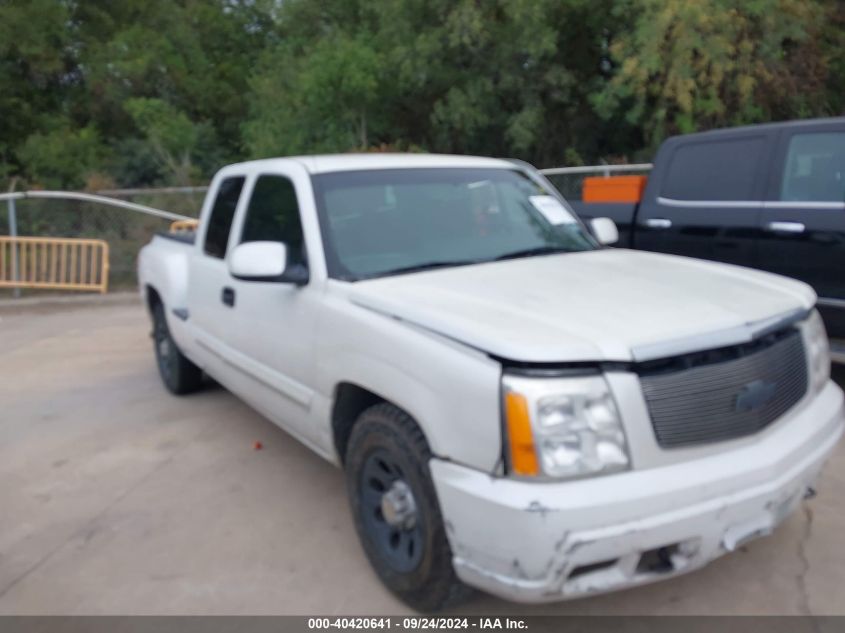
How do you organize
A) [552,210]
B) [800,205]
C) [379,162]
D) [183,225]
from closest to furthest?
[379,162]
[552,210]
[800,205]
[183,225]

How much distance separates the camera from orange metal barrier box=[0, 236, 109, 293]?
11.6 meters

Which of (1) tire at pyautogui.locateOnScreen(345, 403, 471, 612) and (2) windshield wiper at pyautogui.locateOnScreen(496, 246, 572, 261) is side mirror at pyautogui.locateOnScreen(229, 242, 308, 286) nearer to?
(1) tire at pyautogui.locateOnScreen(345, 403, 471, 612)

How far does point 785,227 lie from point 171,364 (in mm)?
4617

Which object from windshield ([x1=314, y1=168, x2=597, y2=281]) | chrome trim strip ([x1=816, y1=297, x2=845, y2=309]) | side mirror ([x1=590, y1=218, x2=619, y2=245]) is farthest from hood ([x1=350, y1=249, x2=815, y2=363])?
chrome trim strip ([x1=816, y1=297, x2=845, y2=309])

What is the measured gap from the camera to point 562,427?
2545 millimetres

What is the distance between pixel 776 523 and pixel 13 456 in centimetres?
453

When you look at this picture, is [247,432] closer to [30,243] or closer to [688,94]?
[30,243]

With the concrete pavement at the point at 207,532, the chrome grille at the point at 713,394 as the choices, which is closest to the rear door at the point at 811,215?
the concrete pavement at the point at 207,532

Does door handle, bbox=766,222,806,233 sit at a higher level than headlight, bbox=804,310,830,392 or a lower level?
higher

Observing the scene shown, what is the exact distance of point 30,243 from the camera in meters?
11.7

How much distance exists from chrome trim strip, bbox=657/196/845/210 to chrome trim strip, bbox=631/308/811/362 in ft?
8.93

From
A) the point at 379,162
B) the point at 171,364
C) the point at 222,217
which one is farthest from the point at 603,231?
the point at 171,364

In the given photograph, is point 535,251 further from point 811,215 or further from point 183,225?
point 183,225

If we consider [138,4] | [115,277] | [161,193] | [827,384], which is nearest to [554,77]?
[161,193]
